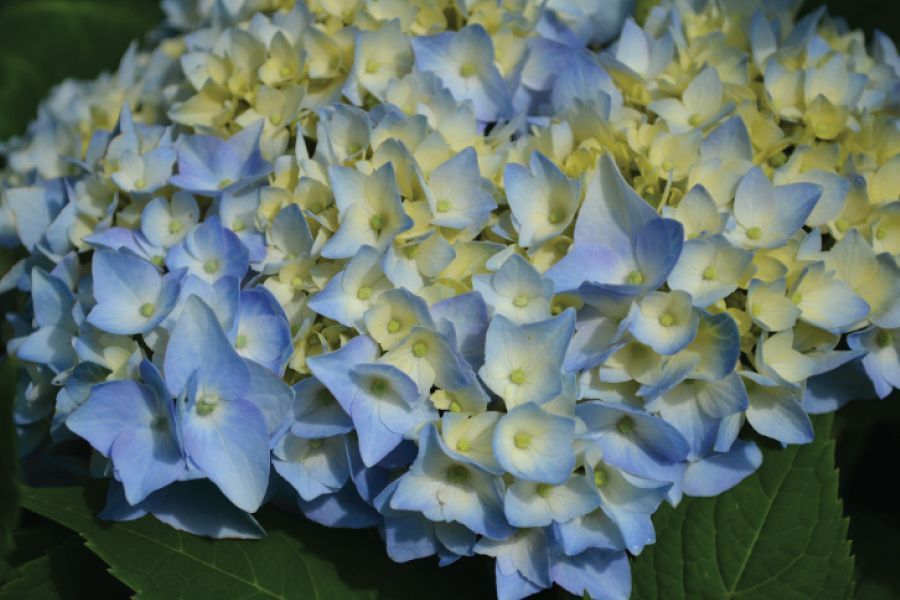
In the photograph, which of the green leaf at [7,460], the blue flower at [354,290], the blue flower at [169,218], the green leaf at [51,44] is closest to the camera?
the green leaf at [7,460]

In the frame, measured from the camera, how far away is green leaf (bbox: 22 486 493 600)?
80cm

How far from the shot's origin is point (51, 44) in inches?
61.7

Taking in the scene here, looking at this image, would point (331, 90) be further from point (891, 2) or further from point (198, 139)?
point (891, 2)

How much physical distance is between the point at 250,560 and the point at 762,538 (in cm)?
44

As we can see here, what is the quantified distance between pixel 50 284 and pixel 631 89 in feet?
1.86

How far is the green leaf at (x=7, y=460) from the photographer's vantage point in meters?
0.67

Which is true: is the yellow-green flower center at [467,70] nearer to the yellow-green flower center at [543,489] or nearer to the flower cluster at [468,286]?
the flower cluster at [468,286]

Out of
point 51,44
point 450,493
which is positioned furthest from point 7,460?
point 51,44

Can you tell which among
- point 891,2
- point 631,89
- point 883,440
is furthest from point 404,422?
point 891,2

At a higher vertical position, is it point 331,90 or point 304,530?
point 331,90

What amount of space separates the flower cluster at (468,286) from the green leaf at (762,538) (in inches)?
1.9

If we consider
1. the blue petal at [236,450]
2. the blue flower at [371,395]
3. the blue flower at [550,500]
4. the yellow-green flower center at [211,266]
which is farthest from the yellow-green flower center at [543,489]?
the yellow-green flower center at [211,266]

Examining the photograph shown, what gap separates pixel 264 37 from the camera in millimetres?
975

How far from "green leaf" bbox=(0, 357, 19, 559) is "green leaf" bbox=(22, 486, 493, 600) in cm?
6
